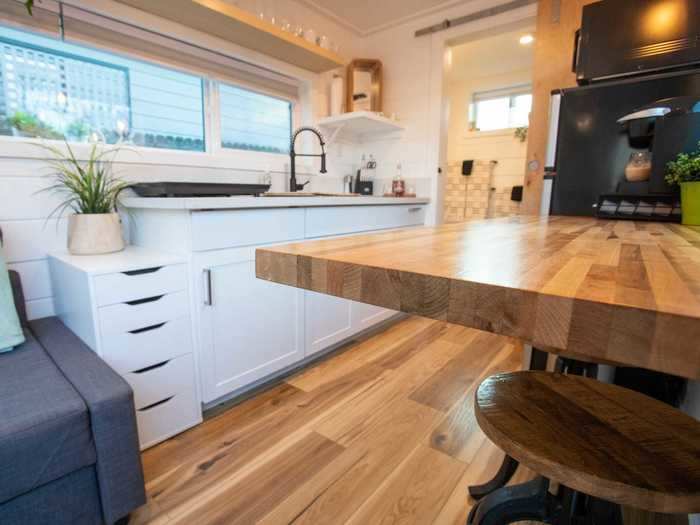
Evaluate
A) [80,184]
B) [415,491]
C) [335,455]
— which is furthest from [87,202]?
[415,491]

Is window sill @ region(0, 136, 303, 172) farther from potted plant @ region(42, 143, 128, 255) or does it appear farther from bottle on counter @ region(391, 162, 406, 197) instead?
bottle on counter @ region(391, 162, 406, 197)

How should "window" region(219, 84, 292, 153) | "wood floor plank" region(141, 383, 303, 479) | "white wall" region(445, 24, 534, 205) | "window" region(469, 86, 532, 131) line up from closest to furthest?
"wood floor plank" region(141, 383, 303, 479) → "window" region(219, 84, 292, 153) → "white wall" region(445, 24, 534, 205) → "window" region(469, 86, 532, 131)

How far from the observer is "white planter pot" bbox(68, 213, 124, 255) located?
1438 mm

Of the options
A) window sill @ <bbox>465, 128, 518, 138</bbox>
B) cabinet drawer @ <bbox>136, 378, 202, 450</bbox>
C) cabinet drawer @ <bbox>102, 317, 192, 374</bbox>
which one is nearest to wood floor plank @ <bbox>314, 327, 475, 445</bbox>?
cabinet drawer @ <bbox>136, 378, 202, 450</bbox>

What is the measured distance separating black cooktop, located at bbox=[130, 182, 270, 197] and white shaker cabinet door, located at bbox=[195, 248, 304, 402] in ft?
1.00

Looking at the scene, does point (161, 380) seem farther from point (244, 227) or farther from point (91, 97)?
point (91, 97)

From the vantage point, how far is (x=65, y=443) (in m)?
0.89

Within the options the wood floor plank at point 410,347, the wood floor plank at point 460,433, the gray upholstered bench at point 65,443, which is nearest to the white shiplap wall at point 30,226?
the gray upholstered bench at point 65,443

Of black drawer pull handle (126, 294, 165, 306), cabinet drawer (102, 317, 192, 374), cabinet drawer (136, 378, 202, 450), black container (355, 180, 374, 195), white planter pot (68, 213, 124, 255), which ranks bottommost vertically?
cabinet drawer (136, 378, 202, 450)

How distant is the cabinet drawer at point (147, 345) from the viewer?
4.05 feet

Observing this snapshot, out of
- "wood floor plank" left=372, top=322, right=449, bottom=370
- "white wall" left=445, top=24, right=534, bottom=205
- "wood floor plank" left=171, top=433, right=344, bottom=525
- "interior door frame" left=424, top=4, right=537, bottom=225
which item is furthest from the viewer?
"white wall" left=445, top=24, right=534, bottom=205

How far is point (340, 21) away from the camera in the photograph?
112 inches

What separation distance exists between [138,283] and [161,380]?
0.39 metres

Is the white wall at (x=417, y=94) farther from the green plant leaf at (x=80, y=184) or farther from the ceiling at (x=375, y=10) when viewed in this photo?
the green plant leaf at (x=80, y=184)
